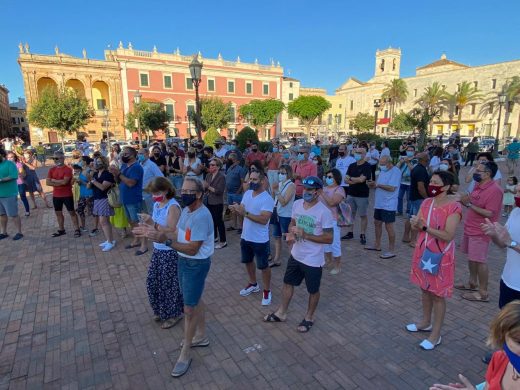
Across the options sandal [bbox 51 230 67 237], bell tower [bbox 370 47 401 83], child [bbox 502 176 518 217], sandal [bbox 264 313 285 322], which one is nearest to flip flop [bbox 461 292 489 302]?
sandal [bbox 264 313 285 322]

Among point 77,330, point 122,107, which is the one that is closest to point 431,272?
point 77,330

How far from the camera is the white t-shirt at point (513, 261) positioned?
9.00 ft

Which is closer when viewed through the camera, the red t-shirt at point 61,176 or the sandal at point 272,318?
the sandal at point 272,318

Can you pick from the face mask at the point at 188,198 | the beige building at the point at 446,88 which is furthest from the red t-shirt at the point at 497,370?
the beige building at the point at 446,88

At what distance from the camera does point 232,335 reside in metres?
3.67

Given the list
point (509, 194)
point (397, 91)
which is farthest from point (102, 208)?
point (397, 91)

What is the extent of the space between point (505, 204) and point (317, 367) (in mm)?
7732

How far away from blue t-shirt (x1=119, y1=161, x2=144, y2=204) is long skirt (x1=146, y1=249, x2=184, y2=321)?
96.5 inches

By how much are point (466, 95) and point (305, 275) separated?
5745 cm

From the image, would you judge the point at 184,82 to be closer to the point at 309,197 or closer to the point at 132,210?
the point at 132,210

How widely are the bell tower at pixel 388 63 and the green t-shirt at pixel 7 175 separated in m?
66.6

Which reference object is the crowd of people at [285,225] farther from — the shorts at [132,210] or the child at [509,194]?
the child at [509,194]

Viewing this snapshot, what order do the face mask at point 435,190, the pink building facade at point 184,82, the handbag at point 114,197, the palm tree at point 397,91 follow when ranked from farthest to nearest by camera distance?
the palm tree at point 397,91 < the pink building facade at point 184,82 < the handbag at point 114,197 < the face mask at point 435,190

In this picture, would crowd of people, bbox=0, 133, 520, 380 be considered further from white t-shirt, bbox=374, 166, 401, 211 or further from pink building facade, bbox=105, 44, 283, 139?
pink building facade, bbox=105, 44, 283, 139
